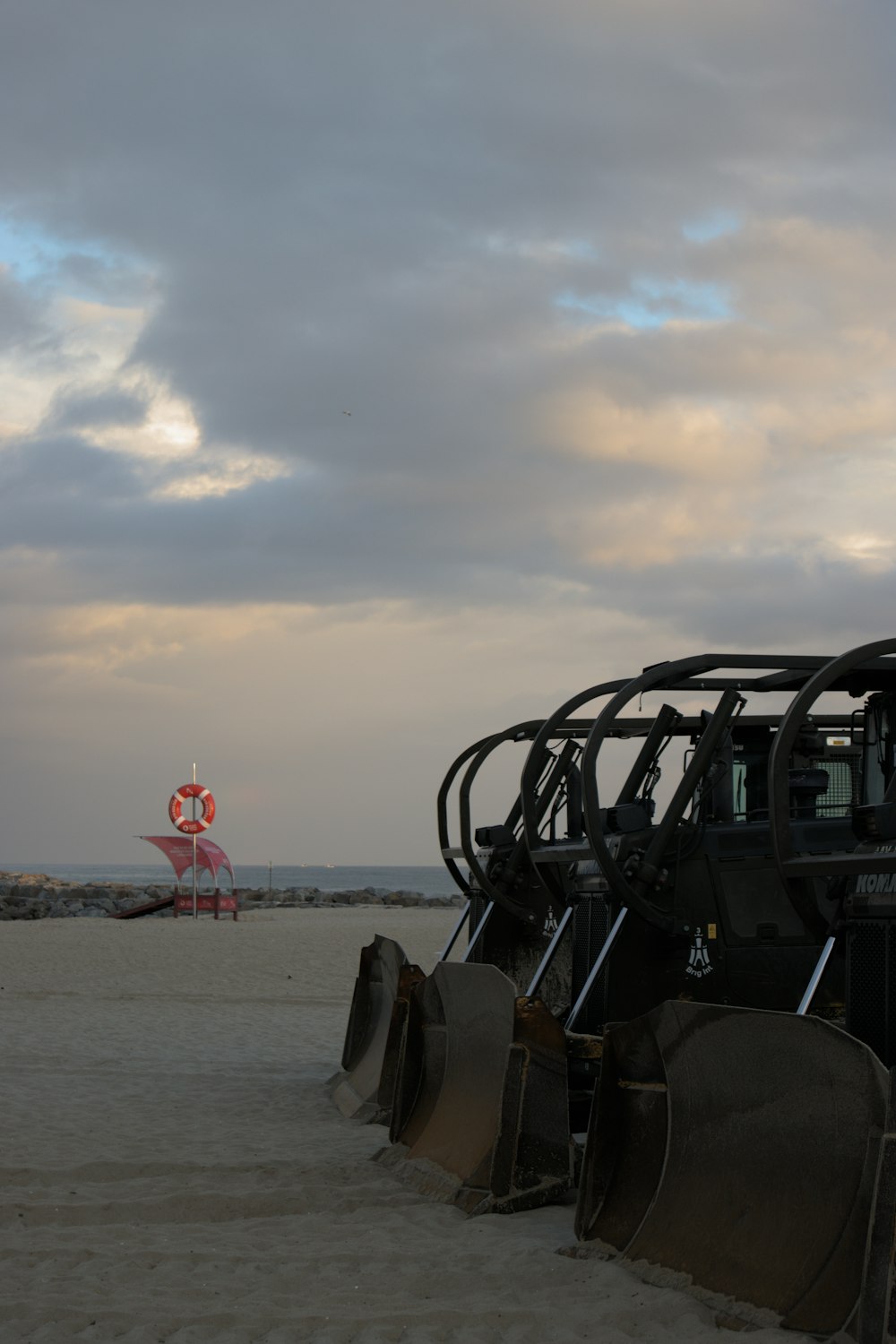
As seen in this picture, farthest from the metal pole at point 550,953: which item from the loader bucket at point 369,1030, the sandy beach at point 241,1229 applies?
the sandy beach at point 241,1229

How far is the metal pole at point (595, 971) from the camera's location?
8711 millimetres

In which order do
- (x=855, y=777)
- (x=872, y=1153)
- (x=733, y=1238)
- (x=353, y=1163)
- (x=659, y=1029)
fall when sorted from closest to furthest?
1. (x=872, y=1153)
2. (x=733, y=1238)
3. (x=659, y=1029)
4. (x=353, y=1163)
5. (x=855, y=777)

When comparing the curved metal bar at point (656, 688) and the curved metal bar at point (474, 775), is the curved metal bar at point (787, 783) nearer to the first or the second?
the curved metal bar at point (656, 688)

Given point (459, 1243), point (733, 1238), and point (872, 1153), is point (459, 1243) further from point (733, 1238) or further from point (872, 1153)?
point (872, 1153)

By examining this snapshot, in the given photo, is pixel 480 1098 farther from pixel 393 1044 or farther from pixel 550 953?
pixel 393 1044

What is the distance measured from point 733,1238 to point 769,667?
4786mm

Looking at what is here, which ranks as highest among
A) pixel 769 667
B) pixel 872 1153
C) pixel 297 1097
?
pixel 769 667

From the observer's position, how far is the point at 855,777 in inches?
376

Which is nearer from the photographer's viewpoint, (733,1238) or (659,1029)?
(733,1238)

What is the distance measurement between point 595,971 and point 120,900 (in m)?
44.2

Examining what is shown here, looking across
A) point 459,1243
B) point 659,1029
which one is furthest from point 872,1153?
point 459,1243

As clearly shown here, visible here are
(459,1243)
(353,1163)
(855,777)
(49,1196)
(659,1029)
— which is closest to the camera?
(659,1029)

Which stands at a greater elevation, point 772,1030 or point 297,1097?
point 772,1030

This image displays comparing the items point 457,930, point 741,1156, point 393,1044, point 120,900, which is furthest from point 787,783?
point 120,900
